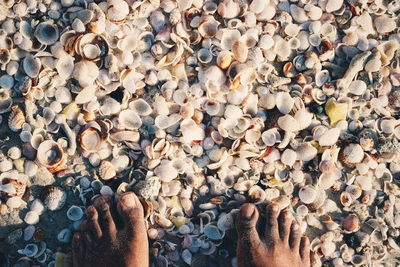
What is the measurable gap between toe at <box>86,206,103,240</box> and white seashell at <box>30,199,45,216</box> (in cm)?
27

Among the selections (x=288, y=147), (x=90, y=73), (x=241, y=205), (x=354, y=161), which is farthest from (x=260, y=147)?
(x=90, y=73)

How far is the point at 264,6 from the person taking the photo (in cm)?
256

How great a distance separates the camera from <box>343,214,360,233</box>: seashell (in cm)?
256

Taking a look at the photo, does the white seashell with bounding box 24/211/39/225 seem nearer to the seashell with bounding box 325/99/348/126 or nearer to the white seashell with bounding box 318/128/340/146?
the white seashell with bounding box 318/128/340/146

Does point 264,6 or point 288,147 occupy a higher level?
point 264,6

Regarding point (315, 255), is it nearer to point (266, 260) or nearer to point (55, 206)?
point (266, 260)

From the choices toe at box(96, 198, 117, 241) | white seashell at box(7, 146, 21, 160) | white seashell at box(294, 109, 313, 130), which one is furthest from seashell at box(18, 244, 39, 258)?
white seashell at box(294, 109, 313, 130)

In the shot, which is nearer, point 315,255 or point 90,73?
point 90,73

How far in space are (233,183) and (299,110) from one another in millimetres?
605

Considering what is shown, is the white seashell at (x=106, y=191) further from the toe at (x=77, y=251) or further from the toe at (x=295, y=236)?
the toe at (x=295, y=236)

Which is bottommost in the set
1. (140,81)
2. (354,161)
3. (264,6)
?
(354,161)

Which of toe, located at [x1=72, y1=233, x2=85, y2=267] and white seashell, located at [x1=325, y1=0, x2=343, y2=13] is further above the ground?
white seashell, located at [x1=325, y1=0, x2=343, y2=13]

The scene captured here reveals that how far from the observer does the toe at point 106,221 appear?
2.46 m

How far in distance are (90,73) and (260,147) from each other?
1.11 meters
